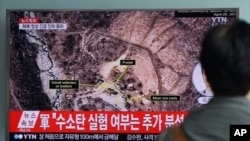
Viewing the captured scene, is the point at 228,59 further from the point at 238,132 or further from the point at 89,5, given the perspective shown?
the point at 89,5

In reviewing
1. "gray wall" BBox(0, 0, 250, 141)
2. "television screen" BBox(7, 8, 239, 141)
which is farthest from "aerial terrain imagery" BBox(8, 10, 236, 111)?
"gray wall" BBox(0, 0, 250, 141)

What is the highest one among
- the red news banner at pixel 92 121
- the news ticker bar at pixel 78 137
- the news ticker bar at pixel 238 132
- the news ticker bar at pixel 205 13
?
the news ticker bar at pixel 205 13

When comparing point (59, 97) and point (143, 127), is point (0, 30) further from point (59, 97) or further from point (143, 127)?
point (143, 127)

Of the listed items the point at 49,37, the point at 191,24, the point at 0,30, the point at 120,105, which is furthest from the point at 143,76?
the point at 0,30

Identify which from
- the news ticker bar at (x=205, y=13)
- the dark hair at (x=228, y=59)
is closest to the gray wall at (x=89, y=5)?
the news ticker bar at (x=205, y=13)

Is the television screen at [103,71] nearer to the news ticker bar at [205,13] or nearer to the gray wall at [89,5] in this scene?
the news ticker bar at [205,13]

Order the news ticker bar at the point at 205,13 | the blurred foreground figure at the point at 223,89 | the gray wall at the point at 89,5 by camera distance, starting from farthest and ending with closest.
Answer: the gray wall at the point at 89,5, the news ticker bar at the point at 205,13, the blurred foreground figure at the point at 223,89
